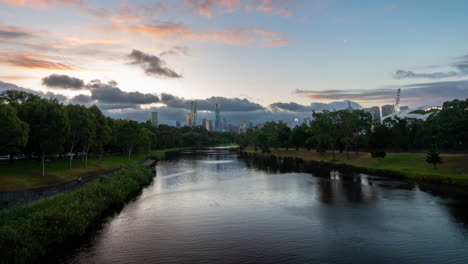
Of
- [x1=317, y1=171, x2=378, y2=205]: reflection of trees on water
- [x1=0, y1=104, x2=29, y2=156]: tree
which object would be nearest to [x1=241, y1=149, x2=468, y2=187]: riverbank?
[x1=317, y1=171, x2=378, y2=205]: reflection of trees on water

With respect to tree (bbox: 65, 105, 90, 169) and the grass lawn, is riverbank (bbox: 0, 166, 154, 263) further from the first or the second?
tree (bbox: 65, 105, 90, 169)

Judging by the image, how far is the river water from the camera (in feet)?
85.0

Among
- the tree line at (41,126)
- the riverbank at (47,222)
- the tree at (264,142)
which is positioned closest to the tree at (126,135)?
the tree line at (41,126)

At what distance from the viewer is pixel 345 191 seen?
181ft

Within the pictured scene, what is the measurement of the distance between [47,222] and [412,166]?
246ft

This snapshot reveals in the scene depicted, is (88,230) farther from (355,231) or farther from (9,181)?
(355,231)

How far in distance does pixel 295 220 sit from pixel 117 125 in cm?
8980

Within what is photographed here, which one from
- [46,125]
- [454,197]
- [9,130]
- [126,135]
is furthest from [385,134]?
[9,130]

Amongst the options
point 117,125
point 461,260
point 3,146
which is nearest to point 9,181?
point 3,146

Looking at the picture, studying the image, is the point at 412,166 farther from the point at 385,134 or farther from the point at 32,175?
the point at 32,175

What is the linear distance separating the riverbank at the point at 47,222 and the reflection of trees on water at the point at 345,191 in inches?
1276

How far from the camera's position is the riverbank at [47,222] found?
22.8 metres

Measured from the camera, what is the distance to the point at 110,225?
115 ft

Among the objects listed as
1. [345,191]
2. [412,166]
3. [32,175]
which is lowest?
[345,191]
